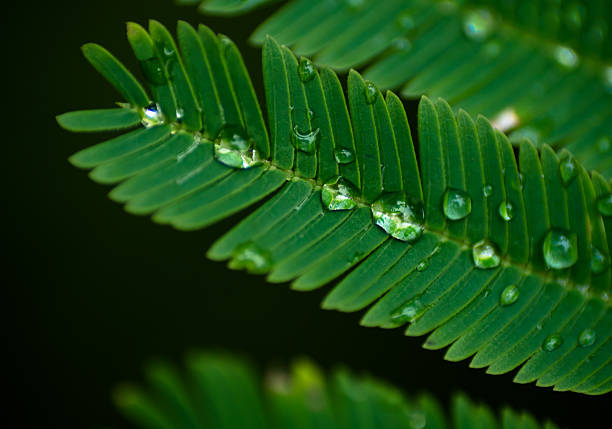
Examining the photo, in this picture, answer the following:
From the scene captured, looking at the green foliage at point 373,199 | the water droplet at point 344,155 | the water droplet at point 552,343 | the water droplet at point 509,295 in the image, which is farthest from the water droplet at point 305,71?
the water droplet at point 552,343

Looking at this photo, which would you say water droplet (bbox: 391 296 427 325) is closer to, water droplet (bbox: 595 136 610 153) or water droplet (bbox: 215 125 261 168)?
water droplet (bbox: 215 125 261 168)

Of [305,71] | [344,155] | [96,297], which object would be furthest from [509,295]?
[96,297]

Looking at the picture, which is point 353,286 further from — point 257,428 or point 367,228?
point 257,428

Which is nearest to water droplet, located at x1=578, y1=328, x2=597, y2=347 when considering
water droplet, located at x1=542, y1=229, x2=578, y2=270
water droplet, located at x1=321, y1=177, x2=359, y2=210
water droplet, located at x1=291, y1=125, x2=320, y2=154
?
water droplet, located at x1=542, y1=229, x2=578, y2=270

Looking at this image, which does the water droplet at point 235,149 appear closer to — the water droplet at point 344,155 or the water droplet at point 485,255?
the water droplet at point 344,155

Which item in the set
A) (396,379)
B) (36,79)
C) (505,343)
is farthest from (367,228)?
(36,79)

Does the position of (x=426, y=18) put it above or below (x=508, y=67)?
above

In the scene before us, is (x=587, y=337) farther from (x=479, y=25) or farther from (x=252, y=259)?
(x=479, y=25)

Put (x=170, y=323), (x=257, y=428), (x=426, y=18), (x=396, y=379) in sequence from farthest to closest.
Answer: (x=170, y=323) < (x=396, y=379) < (x=426, y=18) < (x=257, y=428)
